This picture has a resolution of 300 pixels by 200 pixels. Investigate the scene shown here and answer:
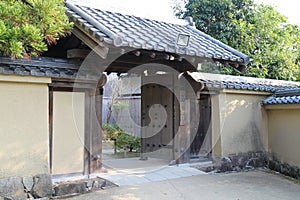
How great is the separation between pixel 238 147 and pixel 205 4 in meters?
8.08

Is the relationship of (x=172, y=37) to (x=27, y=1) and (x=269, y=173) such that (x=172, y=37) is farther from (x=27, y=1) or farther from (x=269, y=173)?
(x=269, y=173)

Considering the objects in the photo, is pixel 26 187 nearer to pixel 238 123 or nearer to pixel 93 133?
pixel 93 133

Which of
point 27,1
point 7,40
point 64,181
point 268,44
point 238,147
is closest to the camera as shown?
point 7,40

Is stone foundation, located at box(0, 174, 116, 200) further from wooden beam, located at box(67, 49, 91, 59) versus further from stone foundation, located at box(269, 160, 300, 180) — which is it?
stone foundation, located at box(269, 160, 300, 180)

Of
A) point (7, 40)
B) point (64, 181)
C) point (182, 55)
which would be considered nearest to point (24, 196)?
point (64, 181)

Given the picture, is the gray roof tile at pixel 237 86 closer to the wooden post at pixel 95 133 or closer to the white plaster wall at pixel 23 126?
the wooden post at pixel 95 133

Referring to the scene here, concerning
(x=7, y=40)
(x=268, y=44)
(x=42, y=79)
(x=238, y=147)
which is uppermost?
(x=268, y=44)

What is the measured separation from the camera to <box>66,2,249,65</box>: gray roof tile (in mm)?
5273

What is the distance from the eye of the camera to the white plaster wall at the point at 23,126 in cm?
492

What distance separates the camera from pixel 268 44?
43.7 feet

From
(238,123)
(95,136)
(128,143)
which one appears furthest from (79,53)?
(128,143)

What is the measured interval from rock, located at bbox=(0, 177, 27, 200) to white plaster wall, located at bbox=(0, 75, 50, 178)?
10 centimetres

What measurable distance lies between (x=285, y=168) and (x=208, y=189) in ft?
9.91

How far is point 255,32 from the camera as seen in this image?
43.7ft
